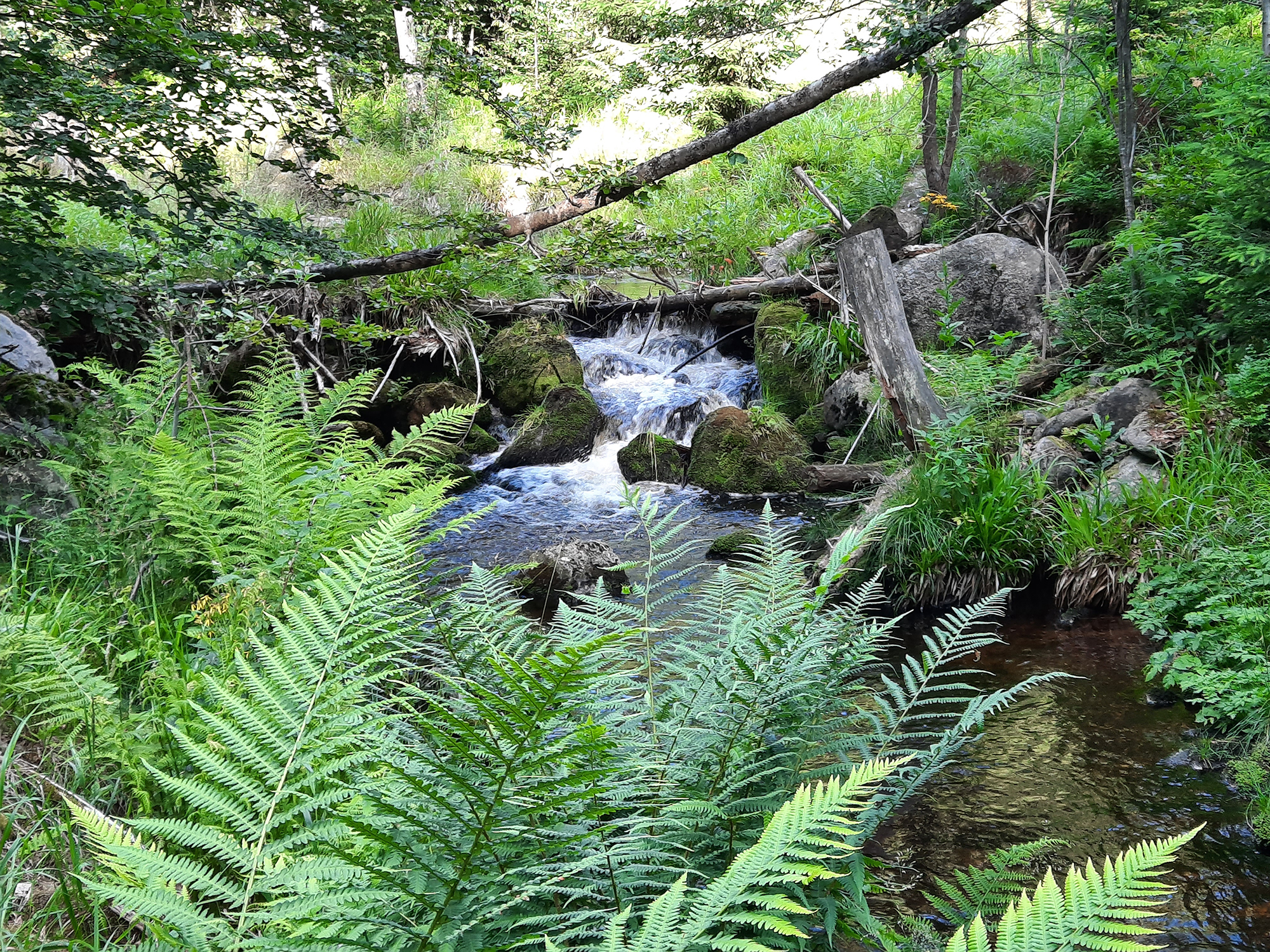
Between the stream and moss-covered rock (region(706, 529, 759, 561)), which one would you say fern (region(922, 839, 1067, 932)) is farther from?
moss-covered rock (region(706, 529, 759, 561))

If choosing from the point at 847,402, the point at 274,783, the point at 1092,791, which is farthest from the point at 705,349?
the point at 274,783

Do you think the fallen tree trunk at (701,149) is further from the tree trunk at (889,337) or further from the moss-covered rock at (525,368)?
the moss-covered rock at (525,368)

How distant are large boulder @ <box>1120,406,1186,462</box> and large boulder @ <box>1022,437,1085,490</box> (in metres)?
0.31

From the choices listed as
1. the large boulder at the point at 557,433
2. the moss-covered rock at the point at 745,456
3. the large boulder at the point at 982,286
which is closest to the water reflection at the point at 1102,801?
the moss-covered rock at the point at 745,456

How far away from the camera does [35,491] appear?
378 centimetres

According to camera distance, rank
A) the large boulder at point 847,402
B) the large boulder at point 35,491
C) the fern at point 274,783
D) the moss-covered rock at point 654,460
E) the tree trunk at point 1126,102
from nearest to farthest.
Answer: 1. the fern at point 274,783
2. the large boulder at point 35,491
3. the tree trunk at point 1126,102
4. the large boulder at point 847,402
5. the moss-covered rock at point 654,460

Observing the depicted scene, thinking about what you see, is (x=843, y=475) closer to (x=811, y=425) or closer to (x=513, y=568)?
(x=811, y=425)

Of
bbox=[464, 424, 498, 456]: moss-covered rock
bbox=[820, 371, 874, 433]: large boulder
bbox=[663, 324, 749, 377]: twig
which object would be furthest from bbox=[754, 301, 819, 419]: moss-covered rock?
bbox=[464, 424, 498, 456]: moss-covered rock

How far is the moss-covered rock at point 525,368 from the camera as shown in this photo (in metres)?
9.47

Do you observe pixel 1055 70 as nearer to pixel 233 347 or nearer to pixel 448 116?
pixel 233 347

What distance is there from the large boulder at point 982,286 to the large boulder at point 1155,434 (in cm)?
207

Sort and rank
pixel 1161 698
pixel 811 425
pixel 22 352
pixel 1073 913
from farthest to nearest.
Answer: pixel 811 425, pixel 22 352, pixel 1161 698, pixel 1073 913

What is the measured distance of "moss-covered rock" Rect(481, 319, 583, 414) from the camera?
947 centimetres

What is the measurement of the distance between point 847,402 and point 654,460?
2.04 meters
